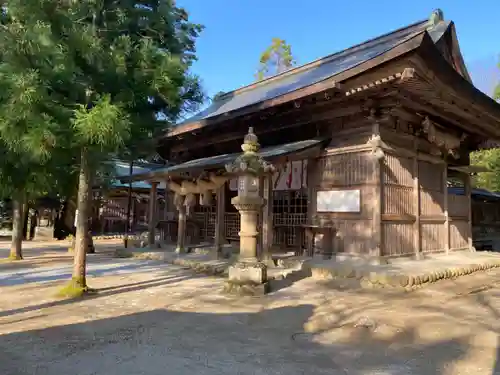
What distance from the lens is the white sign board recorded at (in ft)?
30.1

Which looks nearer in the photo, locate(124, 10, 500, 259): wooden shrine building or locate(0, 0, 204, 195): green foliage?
locate(0, 0, 204, 195): green foliage

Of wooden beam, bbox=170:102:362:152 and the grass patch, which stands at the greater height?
wooden beam, bbox=170:102:362:152

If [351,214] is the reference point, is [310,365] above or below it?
below

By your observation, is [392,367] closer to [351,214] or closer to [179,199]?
[351,214]

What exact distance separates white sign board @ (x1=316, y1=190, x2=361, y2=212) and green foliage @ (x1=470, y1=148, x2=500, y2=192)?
34.7 feet

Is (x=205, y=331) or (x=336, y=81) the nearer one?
(x=205, y=331)

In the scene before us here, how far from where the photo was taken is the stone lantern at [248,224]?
694 cm

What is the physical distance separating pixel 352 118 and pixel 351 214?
93.1 inches

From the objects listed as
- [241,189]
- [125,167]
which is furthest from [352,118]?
[125,167]

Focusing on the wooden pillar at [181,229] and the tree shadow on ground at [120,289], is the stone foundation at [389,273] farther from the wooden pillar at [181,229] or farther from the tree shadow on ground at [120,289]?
the wooden pillar at [181,229]

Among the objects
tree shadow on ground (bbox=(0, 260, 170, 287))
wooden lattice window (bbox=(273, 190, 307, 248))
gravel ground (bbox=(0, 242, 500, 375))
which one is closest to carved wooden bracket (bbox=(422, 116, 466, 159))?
wooden lattice window (bbox=(273, 190, 307, 248))

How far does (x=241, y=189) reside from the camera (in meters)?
7.21

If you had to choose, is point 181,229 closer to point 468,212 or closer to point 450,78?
point 450,78

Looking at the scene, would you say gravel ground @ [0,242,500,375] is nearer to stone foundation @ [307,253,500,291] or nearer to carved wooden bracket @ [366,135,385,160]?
stone foundation @ [307,253,500,291]
